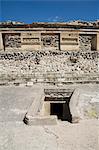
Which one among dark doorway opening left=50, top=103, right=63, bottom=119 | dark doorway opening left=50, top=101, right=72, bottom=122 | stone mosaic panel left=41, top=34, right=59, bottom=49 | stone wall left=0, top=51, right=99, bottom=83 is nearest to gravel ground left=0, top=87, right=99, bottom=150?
dark doorway opening left=50, top=101, right=72, bottom=122

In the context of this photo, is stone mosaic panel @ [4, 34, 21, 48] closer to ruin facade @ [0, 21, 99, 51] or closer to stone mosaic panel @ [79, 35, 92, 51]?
ruin facade @ [0, 21, 99, 51]

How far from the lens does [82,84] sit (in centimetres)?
984

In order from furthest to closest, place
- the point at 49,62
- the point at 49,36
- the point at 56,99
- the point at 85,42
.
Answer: the point at 85,42, the point at 49,36, the point at 49,62, the point at 56,99

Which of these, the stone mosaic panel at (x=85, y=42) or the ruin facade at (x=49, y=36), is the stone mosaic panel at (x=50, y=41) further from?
the stone mosaic panel at (x=85, y=42)

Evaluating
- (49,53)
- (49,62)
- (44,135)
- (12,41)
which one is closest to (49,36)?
(49,53)

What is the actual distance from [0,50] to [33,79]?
160 inches

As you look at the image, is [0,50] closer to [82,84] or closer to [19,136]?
[82,84]

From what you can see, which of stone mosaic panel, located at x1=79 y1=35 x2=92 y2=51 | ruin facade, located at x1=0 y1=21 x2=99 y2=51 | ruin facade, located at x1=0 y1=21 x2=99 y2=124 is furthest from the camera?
stone mosaic panel, located at x1=79 y1=35 x2=92 y2=51

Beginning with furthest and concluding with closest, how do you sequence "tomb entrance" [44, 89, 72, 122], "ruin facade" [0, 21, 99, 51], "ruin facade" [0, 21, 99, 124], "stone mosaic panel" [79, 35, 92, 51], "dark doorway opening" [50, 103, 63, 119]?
1. "stone mosaic panel" [79, 35, 92, 51]
2. "ruin facade" [0, 21, 99, 51]
3. "ruin facade" [0, 21, 99, 124]
4. "dark doorway opening" [50, 103, 63, 119]
5. "tomb entrance" [44, 89, 72, 122]

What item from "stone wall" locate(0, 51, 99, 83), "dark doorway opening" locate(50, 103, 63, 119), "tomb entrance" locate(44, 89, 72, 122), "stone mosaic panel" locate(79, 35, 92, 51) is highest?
"stone mosaic panel" locate(79, 35, 92, 51)

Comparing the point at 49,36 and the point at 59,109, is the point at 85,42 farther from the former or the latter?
the point at 59,109

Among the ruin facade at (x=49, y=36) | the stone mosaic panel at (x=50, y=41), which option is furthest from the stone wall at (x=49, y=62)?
the stone mosaic panel at (x=50, y=41)

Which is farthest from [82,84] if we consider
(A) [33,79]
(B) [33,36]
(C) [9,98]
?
(B) [33,36]

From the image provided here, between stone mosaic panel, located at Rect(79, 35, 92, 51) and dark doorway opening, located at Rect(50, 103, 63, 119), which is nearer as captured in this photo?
dark doorway opening, located at Rect(50, 103, 63, 119)
